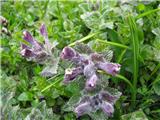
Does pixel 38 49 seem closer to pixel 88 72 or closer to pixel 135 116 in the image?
pixel 88 72

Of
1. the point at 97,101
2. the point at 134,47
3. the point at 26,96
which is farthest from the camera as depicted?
the point at 26,96

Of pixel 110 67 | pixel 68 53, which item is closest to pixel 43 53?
pixel 68 53

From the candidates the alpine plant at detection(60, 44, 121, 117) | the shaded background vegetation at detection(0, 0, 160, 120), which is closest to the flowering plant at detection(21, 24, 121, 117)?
the alpine plant at detection(60, 44, 121, 117)

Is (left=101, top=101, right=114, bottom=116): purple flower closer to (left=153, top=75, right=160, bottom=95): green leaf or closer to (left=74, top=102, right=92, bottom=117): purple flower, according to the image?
(left=74, top=102, right=92, bottom=117): purple flower

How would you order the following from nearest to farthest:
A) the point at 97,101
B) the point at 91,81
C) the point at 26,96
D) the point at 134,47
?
the point at 91,81, the point at 97,101, the point at 134,47, the point at 26,96

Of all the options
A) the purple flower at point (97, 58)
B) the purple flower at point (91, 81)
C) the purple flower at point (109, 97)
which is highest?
the purple flower at point (97, 58)

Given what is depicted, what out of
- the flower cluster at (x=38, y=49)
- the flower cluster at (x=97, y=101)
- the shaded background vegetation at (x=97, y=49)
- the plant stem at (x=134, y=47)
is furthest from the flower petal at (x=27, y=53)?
the plant stem at (x=134, y=47)

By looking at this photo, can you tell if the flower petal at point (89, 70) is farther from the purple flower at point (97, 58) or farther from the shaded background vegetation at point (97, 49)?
the shaded background vegetation at point (97, 49)
